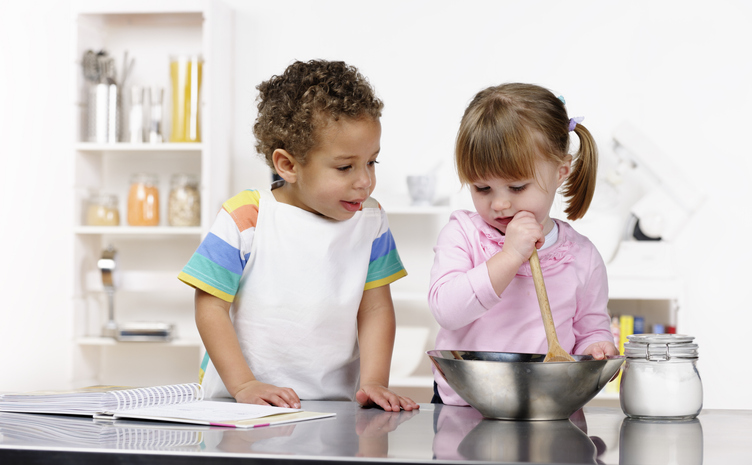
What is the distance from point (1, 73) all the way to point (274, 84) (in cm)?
210

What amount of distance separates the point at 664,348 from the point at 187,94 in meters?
2.07

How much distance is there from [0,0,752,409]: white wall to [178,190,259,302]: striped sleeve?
1.53 m

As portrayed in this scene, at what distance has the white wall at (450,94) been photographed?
2631 mm

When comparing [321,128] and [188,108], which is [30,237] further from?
[321,128]

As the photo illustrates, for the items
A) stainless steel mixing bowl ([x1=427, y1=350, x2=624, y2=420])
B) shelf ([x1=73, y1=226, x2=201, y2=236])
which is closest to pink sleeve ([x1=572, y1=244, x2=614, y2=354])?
stainless steel mixing bowl ([x1=427, y1=350, x2=624, y2=420])

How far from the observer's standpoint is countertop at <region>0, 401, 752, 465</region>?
0.63 meters

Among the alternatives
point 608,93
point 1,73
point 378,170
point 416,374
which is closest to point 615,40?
point 608,93

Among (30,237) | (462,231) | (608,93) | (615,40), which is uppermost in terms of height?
(615,40)

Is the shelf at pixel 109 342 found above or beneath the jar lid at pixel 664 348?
beneath

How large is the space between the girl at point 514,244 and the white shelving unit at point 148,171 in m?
1.58

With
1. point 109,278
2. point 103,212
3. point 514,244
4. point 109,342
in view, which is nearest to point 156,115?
point 103,212

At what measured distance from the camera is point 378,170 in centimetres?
270

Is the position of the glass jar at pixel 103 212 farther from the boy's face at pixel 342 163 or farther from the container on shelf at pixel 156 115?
the boy's face at pixel 342 163

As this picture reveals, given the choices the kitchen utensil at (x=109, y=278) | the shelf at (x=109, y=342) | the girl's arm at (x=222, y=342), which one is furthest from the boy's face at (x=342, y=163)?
the kitchen utensil at (x=109, y=278)
